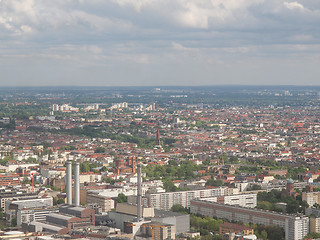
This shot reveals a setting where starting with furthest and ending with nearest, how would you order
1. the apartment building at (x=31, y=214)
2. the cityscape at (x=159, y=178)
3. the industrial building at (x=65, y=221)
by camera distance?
the apartment building at (x=31, y=214) → the cityscape at (x=159, y=178) → the industrial building at (x=65, y=221)

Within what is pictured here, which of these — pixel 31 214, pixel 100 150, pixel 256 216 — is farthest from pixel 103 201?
pixel 100 150

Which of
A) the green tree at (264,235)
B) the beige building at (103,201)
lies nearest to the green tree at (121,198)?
the beige building at (103,201)

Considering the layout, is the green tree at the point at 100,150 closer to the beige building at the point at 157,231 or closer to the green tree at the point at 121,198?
the green tree at the point at 121,198

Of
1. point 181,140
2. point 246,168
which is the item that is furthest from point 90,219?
point 181,140

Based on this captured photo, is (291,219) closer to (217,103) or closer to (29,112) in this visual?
(29,112)

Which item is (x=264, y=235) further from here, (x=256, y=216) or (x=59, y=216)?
(x=59, y=216)

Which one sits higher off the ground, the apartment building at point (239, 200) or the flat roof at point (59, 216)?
the flat roof at point (59, 216)

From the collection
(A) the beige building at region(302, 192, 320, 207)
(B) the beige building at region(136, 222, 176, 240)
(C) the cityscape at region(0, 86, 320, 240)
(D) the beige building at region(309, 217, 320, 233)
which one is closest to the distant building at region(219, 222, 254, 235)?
(C) the cityscape at region(0, 86, 320, 240)
